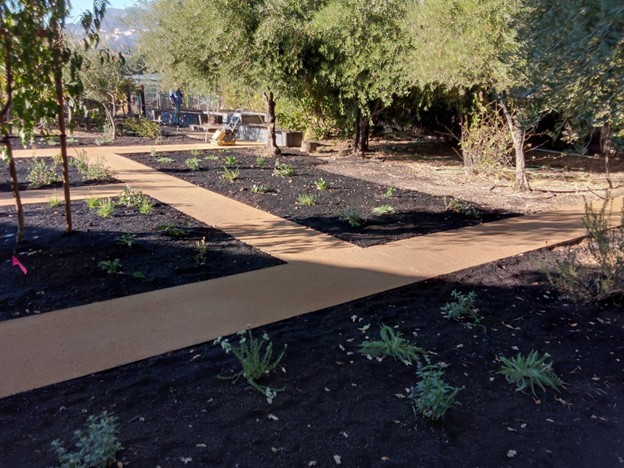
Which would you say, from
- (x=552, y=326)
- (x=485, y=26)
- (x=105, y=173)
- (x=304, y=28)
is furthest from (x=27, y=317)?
(x=304, y=28)

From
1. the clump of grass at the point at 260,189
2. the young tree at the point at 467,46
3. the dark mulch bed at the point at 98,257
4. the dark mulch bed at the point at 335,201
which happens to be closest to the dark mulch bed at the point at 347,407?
the dark mulch bed at the point at 98,257

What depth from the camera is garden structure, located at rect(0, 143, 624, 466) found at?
2713 millimetres

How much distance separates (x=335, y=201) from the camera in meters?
8.56

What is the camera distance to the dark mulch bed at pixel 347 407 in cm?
265

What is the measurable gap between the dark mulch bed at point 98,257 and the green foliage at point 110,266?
1.7 inches

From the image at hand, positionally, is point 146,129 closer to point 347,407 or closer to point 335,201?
point 335,201

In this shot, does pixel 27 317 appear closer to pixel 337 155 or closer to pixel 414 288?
pixel 414 288

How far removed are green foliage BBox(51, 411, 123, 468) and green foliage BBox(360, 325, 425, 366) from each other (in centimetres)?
177

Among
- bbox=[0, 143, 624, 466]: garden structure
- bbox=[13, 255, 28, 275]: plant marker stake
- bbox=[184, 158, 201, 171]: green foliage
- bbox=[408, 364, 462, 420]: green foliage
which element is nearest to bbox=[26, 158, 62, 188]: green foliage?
bbox=[184, 158, 201, 171]: green foliage

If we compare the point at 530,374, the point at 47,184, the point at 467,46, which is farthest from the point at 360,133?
the point at 530,374

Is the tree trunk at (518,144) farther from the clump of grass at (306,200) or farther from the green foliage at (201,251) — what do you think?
the green foliage at (201,251)

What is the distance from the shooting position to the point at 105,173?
991cm

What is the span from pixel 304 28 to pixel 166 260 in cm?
860

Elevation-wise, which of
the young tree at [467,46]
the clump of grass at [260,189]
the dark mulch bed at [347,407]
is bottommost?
the dark mulch bed at [347,407]
